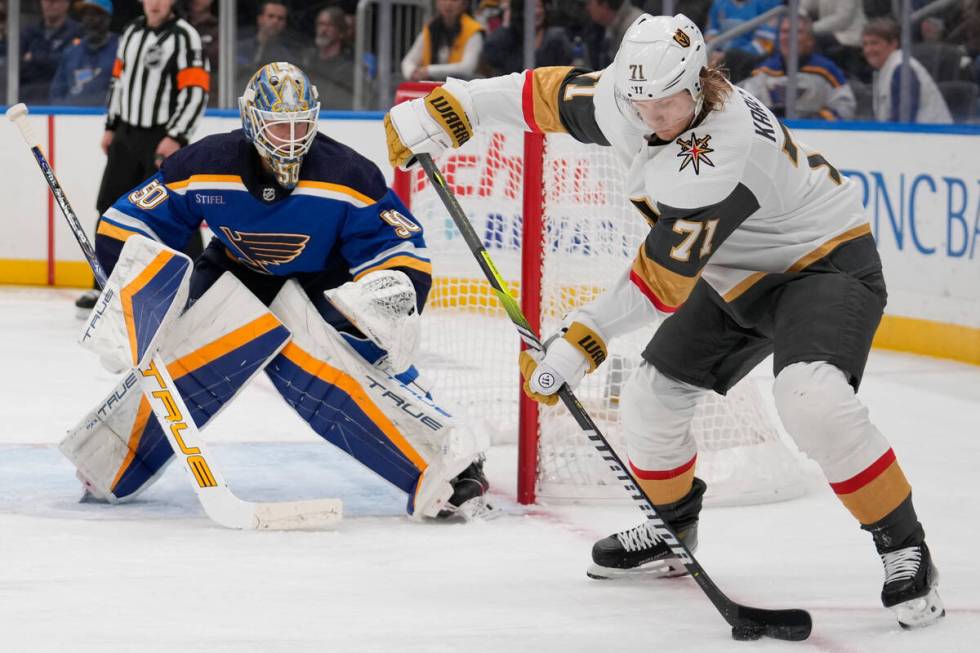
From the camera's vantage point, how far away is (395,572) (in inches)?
114

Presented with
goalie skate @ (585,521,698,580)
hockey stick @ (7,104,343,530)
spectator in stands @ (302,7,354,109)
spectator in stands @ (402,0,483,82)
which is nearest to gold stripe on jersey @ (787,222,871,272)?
goalie skate @ (585,521,698,580)

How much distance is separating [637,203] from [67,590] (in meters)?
1.20

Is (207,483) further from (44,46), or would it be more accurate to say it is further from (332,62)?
(44,46)

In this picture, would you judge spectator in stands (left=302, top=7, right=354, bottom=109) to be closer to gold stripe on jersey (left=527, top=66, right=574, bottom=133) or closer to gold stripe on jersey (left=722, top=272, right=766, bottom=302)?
gold stripe on jersey (left=527, top=66, right=574, bottom=133)

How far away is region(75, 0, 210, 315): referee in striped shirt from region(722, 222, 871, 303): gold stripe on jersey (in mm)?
3868

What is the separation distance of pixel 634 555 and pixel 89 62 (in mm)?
5388

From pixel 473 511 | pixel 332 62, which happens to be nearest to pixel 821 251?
pixel 473 511

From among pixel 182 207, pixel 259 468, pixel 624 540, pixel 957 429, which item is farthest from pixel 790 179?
pixel 957 429

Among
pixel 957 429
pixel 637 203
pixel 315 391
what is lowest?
pixel 957 429

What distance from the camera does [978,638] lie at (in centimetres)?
255

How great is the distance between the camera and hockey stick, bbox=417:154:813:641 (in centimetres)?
254

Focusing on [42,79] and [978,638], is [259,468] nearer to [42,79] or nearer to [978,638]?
[978,638]

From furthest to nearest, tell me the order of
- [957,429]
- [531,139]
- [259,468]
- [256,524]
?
[957,429], [259,468], [531,139], [256,524]

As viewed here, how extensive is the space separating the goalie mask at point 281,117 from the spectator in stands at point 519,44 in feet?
13.2
